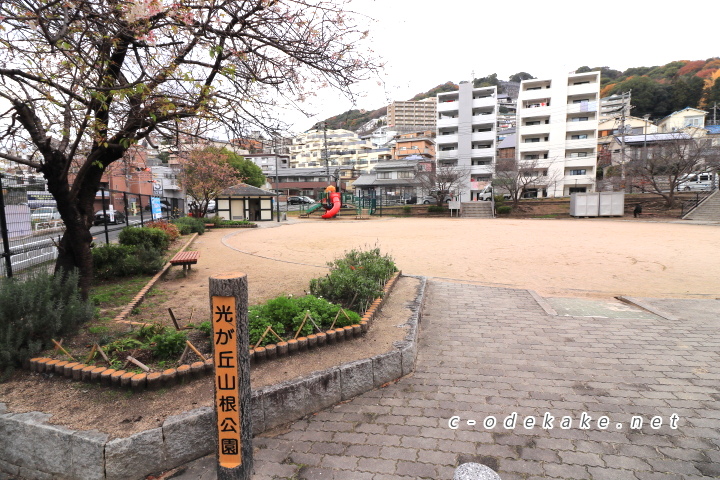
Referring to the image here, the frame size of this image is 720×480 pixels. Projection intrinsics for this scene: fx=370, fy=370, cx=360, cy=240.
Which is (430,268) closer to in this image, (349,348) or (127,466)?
(349,348)

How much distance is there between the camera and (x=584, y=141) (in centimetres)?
4091

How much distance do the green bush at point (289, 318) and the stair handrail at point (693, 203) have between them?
30250 mm

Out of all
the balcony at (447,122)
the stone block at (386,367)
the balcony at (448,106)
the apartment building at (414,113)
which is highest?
the apartment building at (414,113)

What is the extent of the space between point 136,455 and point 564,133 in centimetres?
4757

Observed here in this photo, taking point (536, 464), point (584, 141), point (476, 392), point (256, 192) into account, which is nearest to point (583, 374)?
point (476, 392)

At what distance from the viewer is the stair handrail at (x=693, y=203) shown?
83.4 ft

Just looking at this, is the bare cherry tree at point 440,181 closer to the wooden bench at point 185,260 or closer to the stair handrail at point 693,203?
the stair handrail at point 693,203

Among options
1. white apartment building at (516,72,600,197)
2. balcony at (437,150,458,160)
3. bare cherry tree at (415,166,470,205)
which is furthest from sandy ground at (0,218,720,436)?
balcony at (437,150,458,160)

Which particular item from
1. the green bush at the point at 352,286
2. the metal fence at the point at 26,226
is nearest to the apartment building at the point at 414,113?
the metal fence at the point at 26,226

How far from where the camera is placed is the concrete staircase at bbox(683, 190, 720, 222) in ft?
78.1

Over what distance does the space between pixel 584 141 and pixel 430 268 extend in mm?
40930

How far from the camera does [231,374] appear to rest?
2164mm

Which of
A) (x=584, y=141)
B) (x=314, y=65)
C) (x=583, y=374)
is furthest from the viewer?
(x=584, y=141)

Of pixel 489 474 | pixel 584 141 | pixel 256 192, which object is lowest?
pixel 489 474
